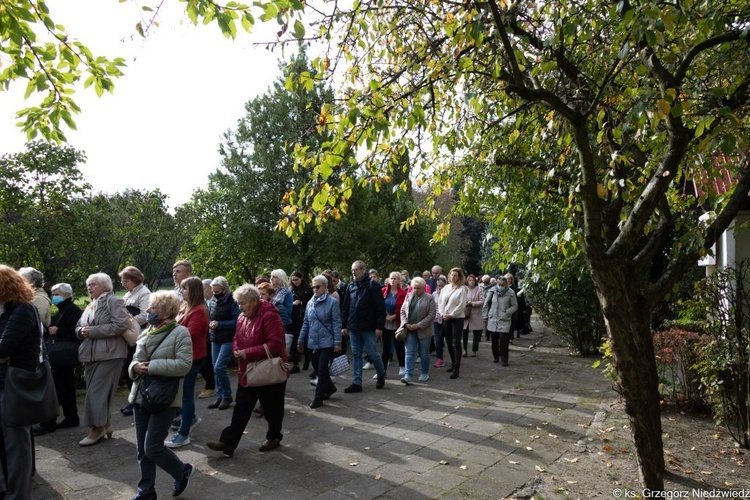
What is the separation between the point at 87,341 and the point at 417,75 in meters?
4.73

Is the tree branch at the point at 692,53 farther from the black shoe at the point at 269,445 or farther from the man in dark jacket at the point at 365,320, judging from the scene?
the man in dark jacket at the point at 365,320

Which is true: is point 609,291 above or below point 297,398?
above

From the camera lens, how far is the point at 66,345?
21.2 ft

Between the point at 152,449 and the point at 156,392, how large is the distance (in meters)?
0.45

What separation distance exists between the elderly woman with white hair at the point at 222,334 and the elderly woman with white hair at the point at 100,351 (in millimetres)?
1476

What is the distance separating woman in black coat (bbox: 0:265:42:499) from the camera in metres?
4.26

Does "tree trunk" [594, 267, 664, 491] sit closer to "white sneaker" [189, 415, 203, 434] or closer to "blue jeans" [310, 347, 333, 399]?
"blue jeans" [310, 347, 333, 399]

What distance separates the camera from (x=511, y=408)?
24.9 ft

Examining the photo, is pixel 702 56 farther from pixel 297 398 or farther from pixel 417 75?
pixel 297 398

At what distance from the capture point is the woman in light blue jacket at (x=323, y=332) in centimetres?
774

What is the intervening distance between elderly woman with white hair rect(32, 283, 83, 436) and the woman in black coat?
78.5 inches

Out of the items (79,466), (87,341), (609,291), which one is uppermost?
(609,291)

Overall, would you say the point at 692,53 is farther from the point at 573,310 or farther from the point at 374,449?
the point at 573,310

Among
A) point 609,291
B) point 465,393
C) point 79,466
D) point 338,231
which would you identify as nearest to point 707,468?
point 609,291
